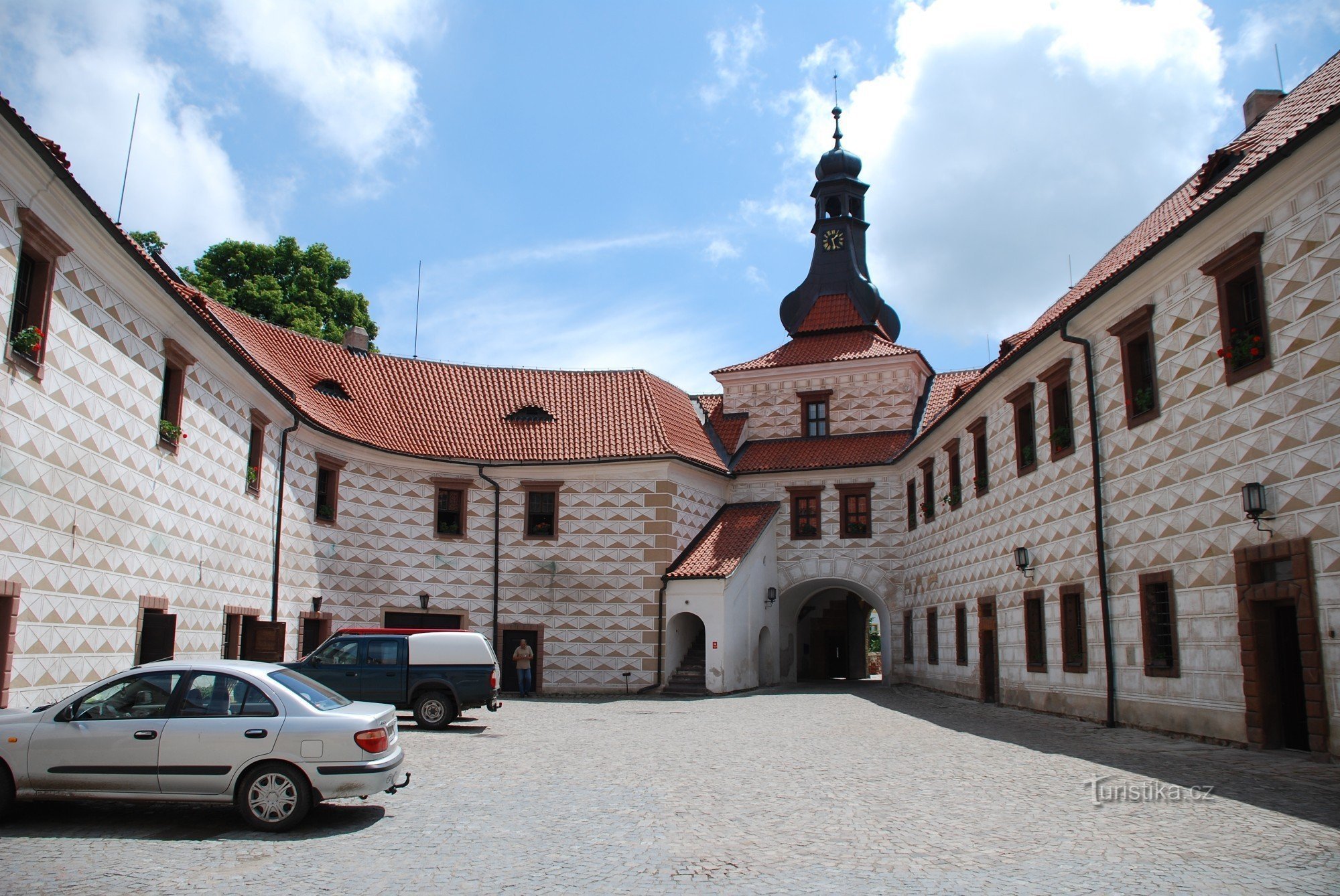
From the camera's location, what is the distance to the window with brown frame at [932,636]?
27.7 metres

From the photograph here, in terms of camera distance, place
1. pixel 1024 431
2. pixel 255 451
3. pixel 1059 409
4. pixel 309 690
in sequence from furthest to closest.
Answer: pixel 255 451 < pixel 1024 431 < pixel 1059 409 < pixel 309 690

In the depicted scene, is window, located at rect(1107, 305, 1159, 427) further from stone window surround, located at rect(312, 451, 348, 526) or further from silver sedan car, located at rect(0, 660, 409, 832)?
stone window surround, located at rect(312, 451, 348, 526)

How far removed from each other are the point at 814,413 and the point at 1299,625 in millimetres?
23777

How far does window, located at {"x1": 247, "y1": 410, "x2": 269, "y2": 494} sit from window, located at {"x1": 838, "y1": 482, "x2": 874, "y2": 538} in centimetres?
1830

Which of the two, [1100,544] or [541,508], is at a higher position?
[541,508]

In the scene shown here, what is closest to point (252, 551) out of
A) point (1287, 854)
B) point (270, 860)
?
point (270, 860)

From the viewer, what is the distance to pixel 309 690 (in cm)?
933

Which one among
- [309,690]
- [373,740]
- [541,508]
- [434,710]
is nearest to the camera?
[373,740]

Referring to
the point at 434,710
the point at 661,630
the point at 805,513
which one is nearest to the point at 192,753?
the point at 434,710

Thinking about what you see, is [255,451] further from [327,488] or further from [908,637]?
→ [908,637]

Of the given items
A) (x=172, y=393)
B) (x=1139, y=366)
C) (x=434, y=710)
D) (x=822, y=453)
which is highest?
(x=822, y=453)

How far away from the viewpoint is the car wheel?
28.2 feet

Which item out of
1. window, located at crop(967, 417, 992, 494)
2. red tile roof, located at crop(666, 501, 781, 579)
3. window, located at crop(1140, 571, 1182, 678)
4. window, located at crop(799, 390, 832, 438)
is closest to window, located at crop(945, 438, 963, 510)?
window, located at crop(967, 417, 992, 494)

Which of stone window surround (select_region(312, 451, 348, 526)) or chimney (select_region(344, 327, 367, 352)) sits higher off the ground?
chimney (select_region(344, 327, 367, 352))
